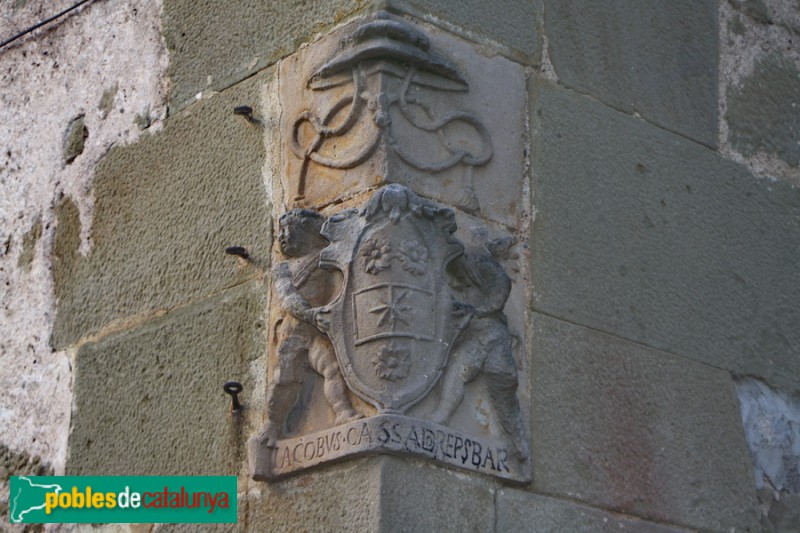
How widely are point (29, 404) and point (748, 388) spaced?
1774mm

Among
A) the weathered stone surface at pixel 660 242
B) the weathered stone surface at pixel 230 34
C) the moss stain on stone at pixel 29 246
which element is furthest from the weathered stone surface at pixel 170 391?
the weathered stone surface at pixel 660 242

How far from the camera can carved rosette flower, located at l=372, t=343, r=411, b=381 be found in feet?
9.04

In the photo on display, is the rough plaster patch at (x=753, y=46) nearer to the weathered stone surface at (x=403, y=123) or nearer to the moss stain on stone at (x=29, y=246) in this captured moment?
the weathered stone surface at (x=403, y=123)

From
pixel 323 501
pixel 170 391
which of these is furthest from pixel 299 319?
pixel 170 391

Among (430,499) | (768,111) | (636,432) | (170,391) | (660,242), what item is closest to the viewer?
(430,499)

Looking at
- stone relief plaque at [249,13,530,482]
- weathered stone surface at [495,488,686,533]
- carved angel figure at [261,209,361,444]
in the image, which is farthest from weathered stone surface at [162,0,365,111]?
weathered stone surface at [495,488,686,533]

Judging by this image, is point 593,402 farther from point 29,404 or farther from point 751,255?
point 29,404

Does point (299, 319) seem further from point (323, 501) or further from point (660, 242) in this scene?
point (660, 242)

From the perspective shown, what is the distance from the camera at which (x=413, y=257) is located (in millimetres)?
2848

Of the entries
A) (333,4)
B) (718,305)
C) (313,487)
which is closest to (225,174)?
(333,4)

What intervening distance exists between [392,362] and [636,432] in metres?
0.67

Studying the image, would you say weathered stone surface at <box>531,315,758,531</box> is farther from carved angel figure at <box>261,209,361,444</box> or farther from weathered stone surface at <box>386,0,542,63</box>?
weathered stone surface at <box>386,0,542,63</box>

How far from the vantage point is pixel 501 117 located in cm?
315

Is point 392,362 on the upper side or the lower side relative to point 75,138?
lower
